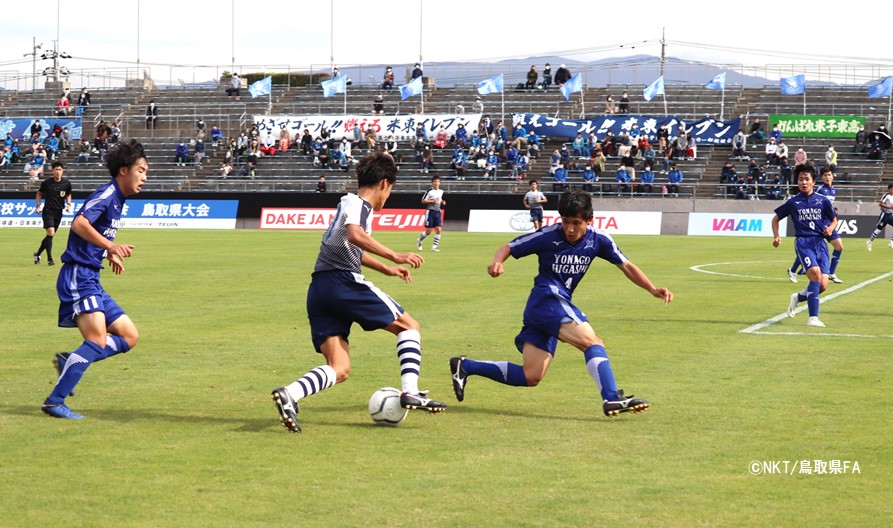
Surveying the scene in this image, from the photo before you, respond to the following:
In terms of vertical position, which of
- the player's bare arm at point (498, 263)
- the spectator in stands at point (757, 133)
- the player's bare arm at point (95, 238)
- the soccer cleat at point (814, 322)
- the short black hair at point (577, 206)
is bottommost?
the soccer cleat at point (814, 322)

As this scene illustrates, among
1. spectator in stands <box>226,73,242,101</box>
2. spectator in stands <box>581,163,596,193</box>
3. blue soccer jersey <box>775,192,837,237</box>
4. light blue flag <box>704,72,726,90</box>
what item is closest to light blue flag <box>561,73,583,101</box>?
light blue flag <box>704,72,726,90</box>

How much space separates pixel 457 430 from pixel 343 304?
1258 millimetres

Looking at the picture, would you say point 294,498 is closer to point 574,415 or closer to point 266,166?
point 574,415

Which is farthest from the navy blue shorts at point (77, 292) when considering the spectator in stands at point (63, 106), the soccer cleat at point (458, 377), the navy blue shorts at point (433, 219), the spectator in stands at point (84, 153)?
the spectator in stands at point (63, 106)

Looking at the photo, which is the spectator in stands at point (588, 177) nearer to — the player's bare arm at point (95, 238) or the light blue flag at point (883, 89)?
the light blue flag at point (883, 89)

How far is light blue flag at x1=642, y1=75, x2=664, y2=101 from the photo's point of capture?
6225 cm

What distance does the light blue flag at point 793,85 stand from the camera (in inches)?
2420

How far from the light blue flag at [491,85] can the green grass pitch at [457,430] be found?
4767 centimetres

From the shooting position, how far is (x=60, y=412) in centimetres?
895

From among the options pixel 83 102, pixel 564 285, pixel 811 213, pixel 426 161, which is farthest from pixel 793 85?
pixel 564 285

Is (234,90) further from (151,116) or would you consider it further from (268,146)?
(268,146)

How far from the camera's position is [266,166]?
61.3 meters

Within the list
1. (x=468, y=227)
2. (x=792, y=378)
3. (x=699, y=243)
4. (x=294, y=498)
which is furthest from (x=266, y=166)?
(x=294, y=498)

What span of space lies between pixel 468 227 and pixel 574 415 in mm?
40460
